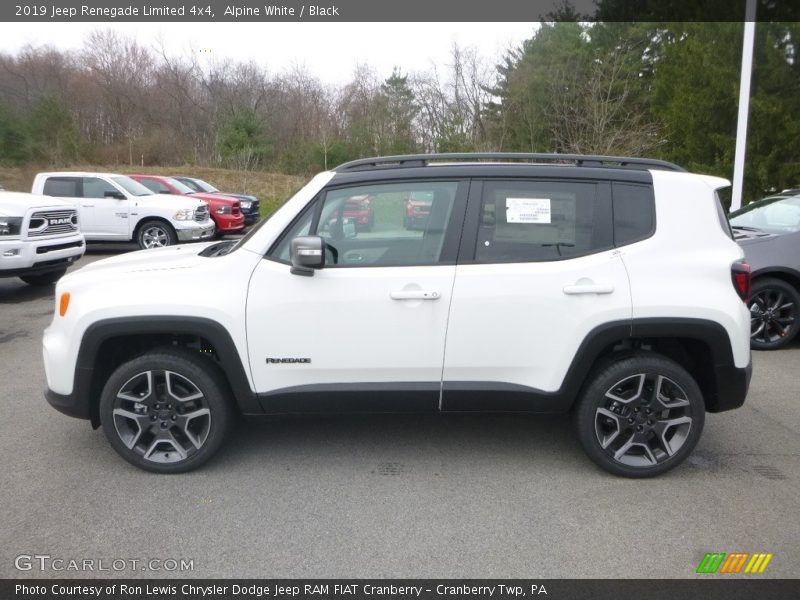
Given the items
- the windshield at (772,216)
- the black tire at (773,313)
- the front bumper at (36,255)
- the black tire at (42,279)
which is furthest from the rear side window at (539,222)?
→ the black tire at (42,279)

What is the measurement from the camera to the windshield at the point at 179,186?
680 inches

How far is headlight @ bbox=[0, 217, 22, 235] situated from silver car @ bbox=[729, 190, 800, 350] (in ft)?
29.3

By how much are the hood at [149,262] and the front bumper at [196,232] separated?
9.70m

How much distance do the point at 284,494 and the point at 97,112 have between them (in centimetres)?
5150

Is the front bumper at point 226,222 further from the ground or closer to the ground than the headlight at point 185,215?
closer to the ground

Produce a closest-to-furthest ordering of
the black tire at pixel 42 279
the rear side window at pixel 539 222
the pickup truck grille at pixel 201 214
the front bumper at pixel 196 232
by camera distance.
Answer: the rear side window at pixel 539 222 < the black tire at pixel 42 279 < the front bumper at pixel 196 232 < the pickup truck grille at pixel 201 214

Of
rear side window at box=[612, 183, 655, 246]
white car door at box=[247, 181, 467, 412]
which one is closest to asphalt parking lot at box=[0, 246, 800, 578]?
white car door at box=[247, 181, 467, 412]

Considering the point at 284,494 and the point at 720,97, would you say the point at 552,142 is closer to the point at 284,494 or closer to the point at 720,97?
the point at 720,97

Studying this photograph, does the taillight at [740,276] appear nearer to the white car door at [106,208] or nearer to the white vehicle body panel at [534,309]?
the white vehicle body panel at [534,309]

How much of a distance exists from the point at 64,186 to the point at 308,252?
12.4 metres

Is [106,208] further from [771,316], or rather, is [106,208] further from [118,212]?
[771,316]

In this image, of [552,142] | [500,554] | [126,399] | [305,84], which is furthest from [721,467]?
[305,84]

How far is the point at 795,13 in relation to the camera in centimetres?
1221
